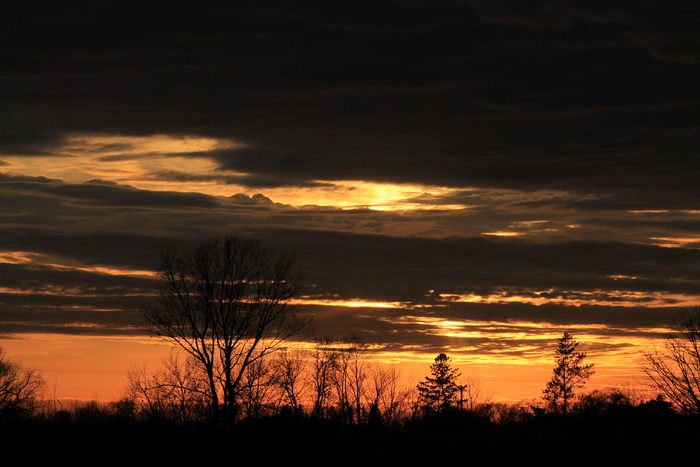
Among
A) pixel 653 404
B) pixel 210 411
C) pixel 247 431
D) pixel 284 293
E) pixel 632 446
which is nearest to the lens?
pixel 632 446

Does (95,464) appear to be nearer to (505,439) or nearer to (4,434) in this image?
(4,434)

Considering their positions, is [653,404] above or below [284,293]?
below

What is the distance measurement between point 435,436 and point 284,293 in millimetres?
29477

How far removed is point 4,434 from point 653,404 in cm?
3882

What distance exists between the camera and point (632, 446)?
123ft

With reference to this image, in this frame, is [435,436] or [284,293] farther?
[284,293]

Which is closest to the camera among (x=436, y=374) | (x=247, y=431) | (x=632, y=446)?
(x=632, y=446)

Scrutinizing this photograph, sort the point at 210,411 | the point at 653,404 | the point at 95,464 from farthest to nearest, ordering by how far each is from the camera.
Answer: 1. the point at 210,411
2. the point at 653,404
3. the point at 95,464

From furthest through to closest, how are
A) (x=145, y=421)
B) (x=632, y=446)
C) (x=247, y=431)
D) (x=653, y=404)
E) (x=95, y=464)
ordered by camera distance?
(x=653, y=404), (x=145, y=421), (x=247, y=431), (x=632, y=446), (x=95, y=464)

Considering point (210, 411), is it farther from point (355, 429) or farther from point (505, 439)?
point (505, 439)

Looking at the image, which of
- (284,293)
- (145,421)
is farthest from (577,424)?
(284,293)

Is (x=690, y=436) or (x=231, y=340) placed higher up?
(x=231, y=340)

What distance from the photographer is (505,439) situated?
38.4m

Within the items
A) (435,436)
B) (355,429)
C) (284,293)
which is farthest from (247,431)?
(284,293)
